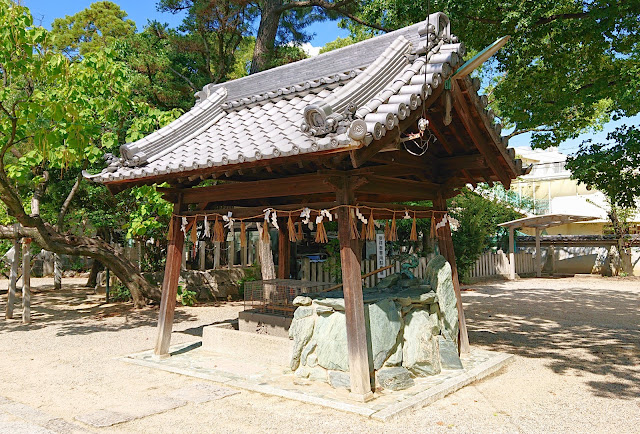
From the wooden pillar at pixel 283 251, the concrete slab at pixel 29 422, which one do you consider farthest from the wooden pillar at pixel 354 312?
the wooden pillar at pixel 283 251

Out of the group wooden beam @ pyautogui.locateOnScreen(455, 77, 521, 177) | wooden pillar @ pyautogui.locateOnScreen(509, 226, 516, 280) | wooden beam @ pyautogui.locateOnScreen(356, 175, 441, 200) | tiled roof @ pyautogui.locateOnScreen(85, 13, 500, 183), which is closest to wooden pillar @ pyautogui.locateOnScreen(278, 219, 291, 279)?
tiled roof @ pyautogui.locateOnScreen(85, 13, 500, 183)

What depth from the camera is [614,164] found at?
348 inches

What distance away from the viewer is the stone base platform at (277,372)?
5.43m

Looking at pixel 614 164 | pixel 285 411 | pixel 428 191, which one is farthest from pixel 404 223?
pixel 285 411

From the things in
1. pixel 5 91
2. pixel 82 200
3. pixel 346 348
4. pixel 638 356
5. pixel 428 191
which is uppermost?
pixel 5 91

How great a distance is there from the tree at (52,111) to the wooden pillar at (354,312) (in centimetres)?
563

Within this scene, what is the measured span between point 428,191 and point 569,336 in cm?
429

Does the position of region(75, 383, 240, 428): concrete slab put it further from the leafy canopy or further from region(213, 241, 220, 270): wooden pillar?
region(213, 241, 220, 270): wooden pillar

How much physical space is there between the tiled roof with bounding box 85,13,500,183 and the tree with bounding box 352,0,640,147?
4068 millimetres

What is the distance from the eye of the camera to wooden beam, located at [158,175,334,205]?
628 cm

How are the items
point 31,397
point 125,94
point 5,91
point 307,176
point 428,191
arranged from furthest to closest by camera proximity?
point 125,94 → point 5,91 → point 428,191 → point 307,176 → point 31,397

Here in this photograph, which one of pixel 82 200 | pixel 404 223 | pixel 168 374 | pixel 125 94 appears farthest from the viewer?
pixel 404 223

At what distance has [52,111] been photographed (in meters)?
8.90

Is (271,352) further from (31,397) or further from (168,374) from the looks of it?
(31,397)
